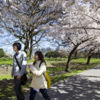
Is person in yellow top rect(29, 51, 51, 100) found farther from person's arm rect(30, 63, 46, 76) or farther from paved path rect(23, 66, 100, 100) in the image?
paved path rect(23, 66, 100, 100)

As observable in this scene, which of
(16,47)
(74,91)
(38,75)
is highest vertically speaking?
(16,47)

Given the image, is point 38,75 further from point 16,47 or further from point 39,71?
point 16,47

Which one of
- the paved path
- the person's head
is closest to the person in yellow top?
the person's head

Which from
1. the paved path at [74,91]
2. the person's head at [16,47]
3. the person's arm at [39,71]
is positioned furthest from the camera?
the paved path at [74,91]

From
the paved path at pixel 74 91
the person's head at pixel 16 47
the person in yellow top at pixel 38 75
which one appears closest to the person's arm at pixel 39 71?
the person in yellow top at pixel 38 75

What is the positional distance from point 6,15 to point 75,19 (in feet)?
16.4

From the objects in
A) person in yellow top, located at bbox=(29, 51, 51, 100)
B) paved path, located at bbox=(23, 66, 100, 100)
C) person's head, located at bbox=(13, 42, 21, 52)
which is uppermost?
person's head, located at bbox=(13, 42, 21, 52)

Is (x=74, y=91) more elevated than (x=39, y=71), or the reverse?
(x=39, y=71)

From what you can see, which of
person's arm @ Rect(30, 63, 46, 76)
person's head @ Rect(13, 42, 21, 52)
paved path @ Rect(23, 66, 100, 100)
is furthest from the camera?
paved path @ Rect(23, 66, 100, 100)

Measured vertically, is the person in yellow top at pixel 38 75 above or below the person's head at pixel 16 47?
below

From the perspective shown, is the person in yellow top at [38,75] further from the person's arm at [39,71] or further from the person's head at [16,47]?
the person's head at [16,47]

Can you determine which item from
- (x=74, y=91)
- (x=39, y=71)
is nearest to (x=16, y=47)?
(x=39, y=71)

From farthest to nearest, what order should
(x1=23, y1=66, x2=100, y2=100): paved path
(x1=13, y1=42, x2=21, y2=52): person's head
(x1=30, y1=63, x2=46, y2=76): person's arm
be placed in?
(x1=23, y1=66, x2=100, y2=100): paved path
(x1=13, y1=42, x2=21, y2=52): person's head
(x1=30, y1=63, x2=46, y2=76): person's arm

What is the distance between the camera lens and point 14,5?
8.73 meters
